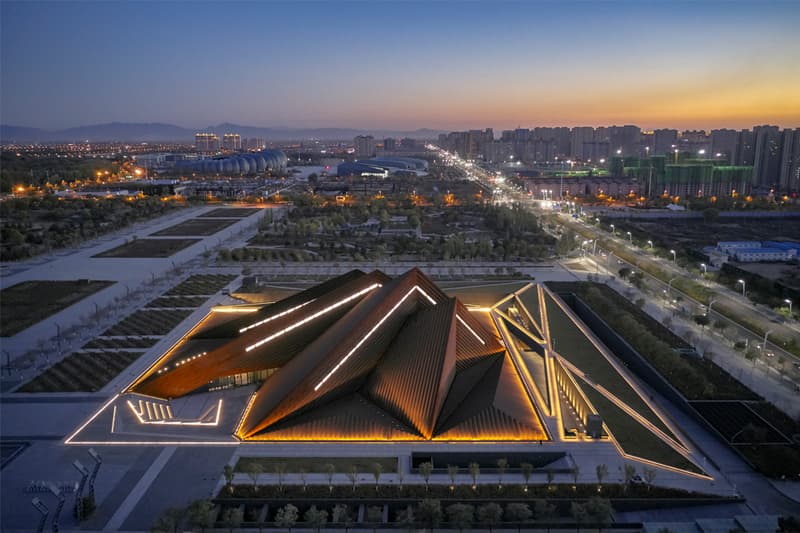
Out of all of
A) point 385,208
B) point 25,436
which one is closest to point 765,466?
point 25,436

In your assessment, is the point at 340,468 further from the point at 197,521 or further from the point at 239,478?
the point at 197,521

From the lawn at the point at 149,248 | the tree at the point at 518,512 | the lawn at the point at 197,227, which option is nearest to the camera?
the tree at the point at 518,512

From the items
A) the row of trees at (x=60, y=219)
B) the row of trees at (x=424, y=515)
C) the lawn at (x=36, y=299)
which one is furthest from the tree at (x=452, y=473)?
the row of trees at (x=60, y=219)

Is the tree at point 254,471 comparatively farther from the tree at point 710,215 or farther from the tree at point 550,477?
the tree at point 710,215

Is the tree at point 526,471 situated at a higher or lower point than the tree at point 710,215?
lower

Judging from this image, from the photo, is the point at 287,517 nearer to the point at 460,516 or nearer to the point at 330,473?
the point at 330,473

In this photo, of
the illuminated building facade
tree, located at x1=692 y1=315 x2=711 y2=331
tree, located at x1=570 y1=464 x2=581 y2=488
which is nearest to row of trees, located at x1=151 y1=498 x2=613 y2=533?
tree, located at x1=570 y1=464 x2=581 y2=488
